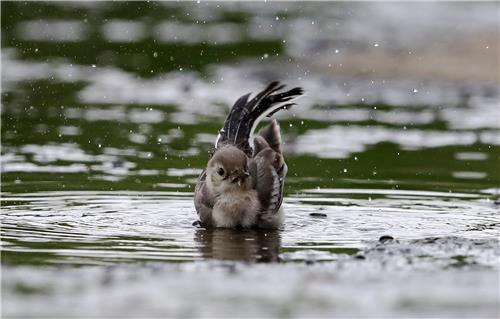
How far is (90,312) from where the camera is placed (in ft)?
24.9

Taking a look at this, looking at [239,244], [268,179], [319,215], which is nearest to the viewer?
[239,244]

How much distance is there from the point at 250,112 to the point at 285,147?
4416 mm

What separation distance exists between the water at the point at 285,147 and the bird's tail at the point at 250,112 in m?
0.80

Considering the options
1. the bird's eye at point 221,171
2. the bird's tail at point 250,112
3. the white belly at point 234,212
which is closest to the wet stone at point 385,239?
the white belly at point 234,212

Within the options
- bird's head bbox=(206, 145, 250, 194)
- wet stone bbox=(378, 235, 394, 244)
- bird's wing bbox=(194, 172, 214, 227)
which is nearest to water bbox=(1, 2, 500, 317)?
wet stone bbox=(378, 235, 394, 244)

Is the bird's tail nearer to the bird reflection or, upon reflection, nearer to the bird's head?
the bird's head

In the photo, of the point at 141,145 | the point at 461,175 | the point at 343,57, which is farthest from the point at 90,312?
the point at 343,57

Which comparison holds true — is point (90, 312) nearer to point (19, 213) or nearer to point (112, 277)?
point (112, 277)

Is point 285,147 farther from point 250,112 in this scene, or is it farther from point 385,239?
point 385,239

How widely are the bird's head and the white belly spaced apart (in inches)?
3.8

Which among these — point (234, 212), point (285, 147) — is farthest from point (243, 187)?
point (285, 147)

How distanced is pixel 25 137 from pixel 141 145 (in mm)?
1628

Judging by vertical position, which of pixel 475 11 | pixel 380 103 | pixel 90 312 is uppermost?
pixel 475 11

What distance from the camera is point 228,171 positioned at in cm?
1123
